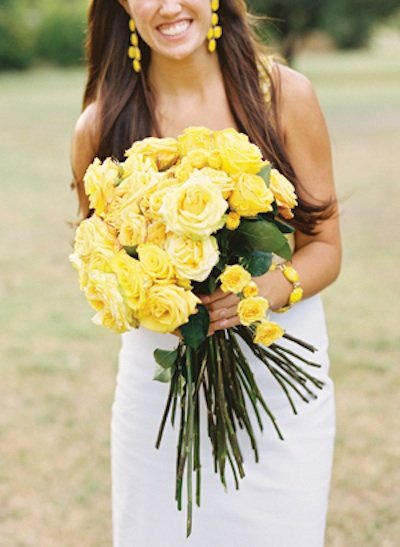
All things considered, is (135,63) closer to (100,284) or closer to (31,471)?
(100,284)

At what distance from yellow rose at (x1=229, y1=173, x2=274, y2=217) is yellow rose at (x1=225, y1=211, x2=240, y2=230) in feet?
0.04

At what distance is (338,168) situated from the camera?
44.0ft

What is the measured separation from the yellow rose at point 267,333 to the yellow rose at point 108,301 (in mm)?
349

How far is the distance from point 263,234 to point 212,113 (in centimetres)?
81

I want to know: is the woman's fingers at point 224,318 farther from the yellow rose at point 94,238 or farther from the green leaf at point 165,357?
the yellow rose at point 94,238

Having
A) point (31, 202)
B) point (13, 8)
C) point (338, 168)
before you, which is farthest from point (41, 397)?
point (13, 8)

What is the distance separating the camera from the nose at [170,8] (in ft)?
8.41

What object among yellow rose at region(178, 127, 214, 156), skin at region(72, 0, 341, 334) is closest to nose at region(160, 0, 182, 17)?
skin at region(72, 0, 341, 334)

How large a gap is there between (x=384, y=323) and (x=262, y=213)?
4569mm

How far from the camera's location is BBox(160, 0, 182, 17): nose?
2562 millimetres

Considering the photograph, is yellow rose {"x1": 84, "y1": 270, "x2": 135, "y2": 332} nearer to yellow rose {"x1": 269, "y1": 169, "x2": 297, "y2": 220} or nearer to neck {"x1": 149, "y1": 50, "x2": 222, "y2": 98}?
yellow rose {"x1": 269, "y1": 169, "x2": 297, "y2": 220}

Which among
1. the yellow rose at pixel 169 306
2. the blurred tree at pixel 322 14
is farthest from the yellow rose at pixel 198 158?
the blurred tree at pixel 322 14

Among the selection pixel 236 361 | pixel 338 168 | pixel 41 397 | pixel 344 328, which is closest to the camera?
pixel 236 361

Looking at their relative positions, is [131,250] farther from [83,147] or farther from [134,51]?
[134,51]
